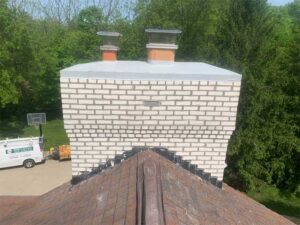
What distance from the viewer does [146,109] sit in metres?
4.39

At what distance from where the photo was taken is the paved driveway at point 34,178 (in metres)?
15.4

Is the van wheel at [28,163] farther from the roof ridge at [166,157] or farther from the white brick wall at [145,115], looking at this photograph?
the white brick wall at [145,115]

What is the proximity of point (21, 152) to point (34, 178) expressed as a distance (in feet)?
6.06

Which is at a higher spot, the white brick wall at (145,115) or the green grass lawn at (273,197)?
the white brick wall at (145,115)

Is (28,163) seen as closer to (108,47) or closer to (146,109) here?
(108,47)

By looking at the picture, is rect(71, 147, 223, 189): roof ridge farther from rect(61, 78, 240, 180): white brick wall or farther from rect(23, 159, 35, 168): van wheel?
rect(23, 159, 35, 168): van wheel

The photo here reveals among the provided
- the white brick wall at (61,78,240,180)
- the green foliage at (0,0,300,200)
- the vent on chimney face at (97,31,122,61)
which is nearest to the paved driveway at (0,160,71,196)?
the green foliage at (0,0,300,200)

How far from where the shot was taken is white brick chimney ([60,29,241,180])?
4289mm

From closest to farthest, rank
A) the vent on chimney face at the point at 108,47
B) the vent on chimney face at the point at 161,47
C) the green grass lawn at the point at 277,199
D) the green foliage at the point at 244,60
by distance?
1. the vent on chimney face at the point at 161,47
2. the vent on chimney face at the point at 108,47
3. the green foliage at the point at 244,60
4. the green grass lawn at the point at 277,199

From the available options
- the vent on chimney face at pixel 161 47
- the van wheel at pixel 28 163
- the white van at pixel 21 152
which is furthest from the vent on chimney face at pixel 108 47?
the van wheel at pixel 28 163

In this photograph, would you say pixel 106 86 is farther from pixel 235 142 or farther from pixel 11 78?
pixel 11 78

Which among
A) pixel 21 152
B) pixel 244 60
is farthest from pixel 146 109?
pixel 21 152

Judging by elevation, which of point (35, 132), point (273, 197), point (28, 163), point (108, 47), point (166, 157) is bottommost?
point (35, 132)

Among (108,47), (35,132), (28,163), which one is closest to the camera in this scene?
(108,47)
